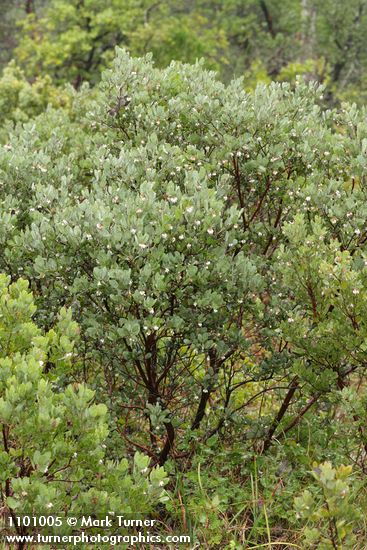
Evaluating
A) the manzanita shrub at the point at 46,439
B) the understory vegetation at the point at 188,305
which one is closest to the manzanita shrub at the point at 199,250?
the understory vegetation at the point at 188,305

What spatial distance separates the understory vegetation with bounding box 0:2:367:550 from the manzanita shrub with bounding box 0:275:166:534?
0.01m

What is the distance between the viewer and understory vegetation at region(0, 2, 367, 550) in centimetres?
303

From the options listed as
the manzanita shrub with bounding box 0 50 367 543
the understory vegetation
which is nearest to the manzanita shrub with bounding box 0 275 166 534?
the understory vegetation

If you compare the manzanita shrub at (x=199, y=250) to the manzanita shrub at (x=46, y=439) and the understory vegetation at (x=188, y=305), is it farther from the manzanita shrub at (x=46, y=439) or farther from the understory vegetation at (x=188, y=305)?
the manzanita shrub at (x=46, y=439)

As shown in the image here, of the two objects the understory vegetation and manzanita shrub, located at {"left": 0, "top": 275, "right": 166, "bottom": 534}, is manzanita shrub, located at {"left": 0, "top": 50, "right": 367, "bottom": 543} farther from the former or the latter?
manzanita shrub, located at {"left": 0, "top": 275, "right": 166, "bottom": 534}

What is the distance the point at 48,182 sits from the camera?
4855 mm

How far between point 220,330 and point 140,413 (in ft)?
4.37

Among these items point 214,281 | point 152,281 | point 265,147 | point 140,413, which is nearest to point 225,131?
point 265,147

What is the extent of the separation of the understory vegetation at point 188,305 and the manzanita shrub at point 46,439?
0.03 feet

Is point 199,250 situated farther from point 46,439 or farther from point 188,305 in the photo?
point 46,439

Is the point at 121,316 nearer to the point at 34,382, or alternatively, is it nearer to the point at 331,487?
the point at 34,382

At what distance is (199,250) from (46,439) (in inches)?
57.5

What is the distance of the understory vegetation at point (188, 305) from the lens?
9.95ft

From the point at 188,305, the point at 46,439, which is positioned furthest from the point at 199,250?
the point at 46,439
